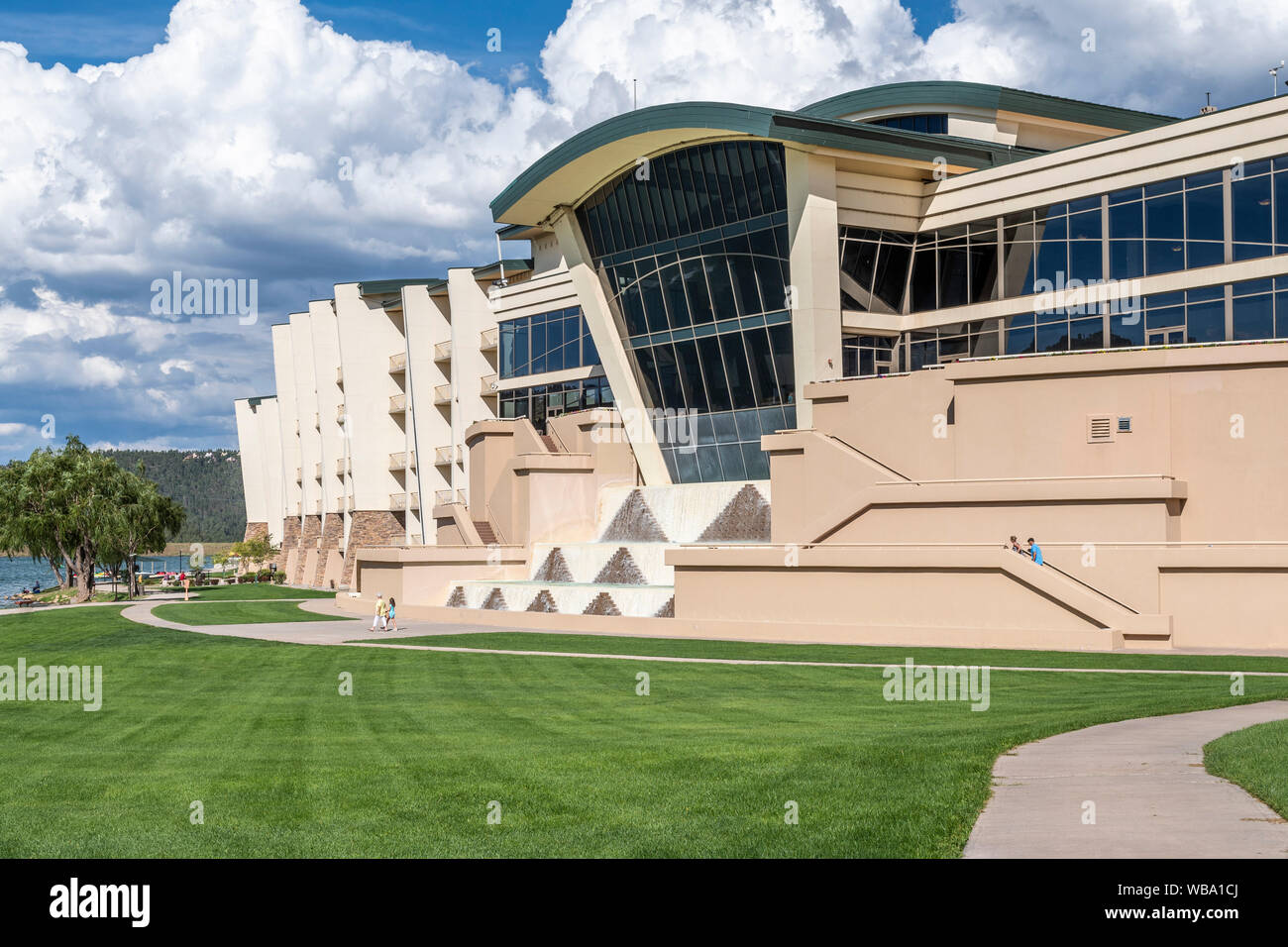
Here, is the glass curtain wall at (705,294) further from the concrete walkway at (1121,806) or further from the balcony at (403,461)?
the concrete walkway at (1121,806)

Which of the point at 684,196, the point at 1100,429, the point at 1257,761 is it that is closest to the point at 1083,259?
the point at 1100,429

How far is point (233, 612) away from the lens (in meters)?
51.2

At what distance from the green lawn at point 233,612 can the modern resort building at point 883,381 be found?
351 cm

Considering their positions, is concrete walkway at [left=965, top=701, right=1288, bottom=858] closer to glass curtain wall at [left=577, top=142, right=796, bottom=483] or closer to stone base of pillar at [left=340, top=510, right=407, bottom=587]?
glass curtain wall at [left=577, top=142, right=796, bottom=483]

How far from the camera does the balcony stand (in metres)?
74.6

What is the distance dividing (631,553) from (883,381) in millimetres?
11721

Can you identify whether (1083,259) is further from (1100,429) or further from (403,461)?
(403,461)

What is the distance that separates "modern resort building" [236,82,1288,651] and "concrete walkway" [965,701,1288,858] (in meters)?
18.8

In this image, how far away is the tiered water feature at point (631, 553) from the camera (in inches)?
1649

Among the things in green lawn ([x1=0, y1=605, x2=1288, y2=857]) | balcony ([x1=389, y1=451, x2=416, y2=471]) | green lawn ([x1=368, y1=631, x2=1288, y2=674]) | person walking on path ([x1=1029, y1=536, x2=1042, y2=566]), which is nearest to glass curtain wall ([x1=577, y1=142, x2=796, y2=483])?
green lawn ([x1=368, y1=631, x2=1288, y2=674])

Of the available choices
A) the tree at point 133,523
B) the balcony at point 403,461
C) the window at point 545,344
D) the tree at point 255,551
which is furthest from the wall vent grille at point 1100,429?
the tree at point 255,551
